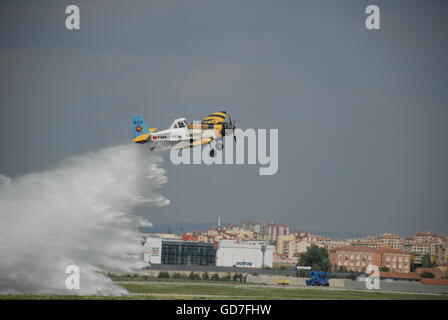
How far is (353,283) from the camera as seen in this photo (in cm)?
7656

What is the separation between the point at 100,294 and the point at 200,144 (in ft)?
51.7

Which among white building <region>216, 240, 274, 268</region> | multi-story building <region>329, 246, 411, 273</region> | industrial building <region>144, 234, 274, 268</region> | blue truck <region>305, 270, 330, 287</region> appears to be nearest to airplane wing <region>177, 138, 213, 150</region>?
blue truck <region>305, 270, 330, 287</region>

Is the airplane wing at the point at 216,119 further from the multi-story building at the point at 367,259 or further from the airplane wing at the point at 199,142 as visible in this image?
the multi-story building at the point at 367,259

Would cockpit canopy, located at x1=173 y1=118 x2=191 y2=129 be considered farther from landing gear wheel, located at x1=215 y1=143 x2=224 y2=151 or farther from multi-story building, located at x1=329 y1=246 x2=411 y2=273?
multi-story building, located at x1=329 y1=246 x2=411 y2=273

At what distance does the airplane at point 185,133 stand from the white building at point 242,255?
101 metres

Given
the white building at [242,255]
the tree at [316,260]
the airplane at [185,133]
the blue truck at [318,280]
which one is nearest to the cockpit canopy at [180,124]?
the airplane at [185,133]

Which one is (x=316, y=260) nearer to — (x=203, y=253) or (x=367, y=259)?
(x=367, y=259)

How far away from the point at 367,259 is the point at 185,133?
92.3 meters

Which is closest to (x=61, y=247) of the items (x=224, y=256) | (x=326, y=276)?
(x=326, y=276)

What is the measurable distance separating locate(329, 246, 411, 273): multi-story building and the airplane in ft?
262

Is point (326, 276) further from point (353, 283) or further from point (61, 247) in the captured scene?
point (61, 247)

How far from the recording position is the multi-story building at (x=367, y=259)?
137m

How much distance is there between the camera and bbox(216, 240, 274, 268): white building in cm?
16262

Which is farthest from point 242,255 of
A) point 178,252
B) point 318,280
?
point 318,280
